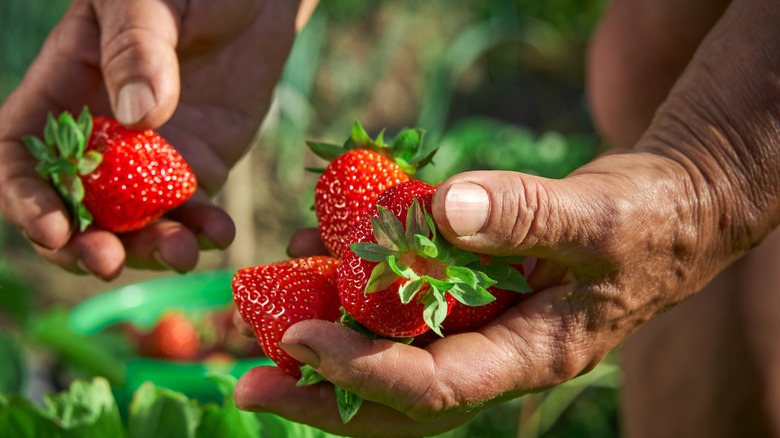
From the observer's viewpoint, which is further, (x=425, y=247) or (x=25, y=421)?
(x=25, y=421)

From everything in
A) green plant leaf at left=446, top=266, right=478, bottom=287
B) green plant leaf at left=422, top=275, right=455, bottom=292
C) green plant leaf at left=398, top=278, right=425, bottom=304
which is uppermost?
green plant leaf at left=446, top=266, right=478, bottom=287

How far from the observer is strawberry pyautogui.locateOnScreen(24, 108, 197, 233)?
127 centimetres

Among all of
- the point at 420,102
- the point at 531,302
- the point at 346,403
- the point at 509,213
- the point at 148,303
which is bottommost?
the point at 148,303

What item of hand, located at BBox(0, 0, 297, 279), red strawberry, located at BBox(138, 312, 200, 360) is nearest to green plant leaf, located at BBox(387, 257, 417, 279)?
hand, located at BBox(0, 0, 297, 279)

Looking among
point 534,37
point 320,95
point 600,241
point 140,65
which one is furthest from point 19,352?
point 534,37

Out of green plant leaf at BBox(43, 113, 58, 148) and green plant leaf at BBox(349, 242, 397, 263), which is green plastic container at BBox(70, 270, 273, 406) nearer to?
green plant leaf at BBox(43, 113, 58, 148)

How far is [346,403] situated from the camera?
0.94 metres

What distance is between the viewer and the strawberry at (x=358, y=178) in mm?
1066

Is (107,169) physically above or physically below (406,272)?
below

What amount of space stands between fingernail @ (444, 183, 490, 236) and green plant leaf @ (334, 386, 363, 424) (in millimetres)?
219

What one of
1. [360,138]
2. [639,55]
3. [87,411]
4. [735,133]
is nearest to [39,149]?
[87,411]

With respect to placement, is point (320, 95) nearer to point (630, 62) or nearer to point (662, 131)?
point (630, 62)

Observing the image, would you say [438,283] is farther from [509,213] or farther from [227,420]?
[227,420]

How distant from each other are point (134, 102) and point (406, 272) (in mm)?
563
